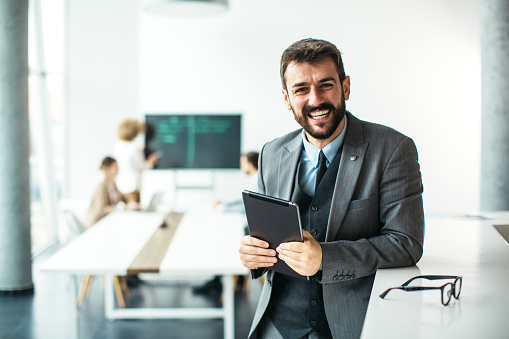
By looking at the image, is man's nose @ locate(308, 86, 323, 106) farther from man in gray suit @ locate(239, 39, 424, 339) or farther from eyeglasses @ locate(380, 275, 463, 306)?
eyeglasses @ locate(380, 275, 463, 306)

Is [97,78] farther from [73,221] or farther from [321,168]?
[321,168]

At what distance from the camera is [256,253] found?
5.72 ft

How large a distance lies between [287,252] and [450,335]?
0.52 metres

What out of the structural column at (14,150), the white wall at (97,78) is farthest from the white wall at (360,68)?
the structural column at (14,150)

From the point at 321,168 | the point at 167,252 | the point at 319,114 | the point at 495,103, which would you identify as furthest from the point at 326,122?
the point at 495,103

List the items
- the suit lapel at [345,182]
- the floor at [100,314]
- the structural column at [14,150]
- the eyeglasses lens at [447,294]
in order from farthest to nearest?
the structural column at [14,150] → the floor at [100,314] → the suit lapel at [345,182] → the eyeglasses lens at [447,294]

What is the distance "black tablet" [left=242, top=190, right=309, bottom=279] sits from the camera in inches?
62.4

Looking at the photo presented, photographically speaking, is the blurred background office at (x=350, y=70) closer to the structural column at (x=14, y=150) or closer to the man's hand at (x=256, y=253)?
the structural column at (x=14, y=150)

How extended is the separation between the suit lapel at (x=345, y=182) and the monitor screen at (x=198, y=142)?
18.0ft

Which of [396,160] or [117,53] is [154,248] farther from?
[117,53]

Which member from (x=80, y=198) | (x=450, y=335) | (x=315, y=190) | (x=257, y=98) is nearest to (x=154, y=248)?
(x=315, y=190)

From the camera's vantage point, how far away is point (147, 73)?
754 cm

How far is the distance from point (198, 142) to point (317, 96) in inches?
220

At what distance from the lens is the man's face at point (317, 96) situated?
173 centimetres
